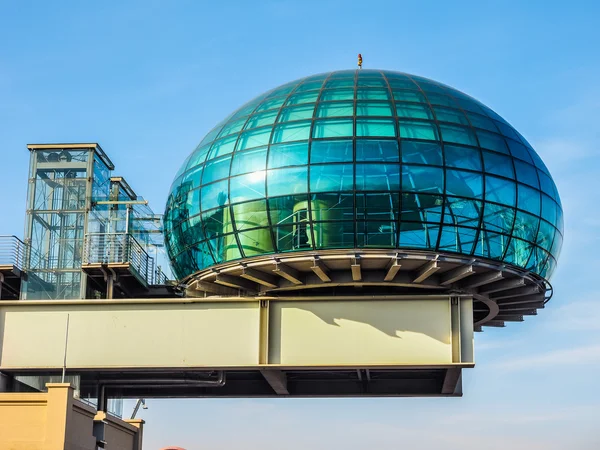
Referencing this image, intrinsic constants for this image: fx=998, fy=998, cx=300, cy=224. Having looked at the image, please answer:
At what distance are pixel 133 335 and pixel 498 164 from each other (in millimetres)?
13647

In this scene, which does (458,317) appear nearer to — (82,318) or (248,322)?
(248,322)

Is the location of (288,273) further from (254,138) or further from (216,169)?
(254,138)

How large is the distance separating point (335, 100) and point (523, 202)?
23.5 ft

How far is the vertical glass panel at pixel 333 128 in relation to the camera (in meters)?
32.3

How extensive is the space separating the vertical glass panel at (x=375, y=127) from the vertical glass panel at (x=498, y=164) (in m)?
3.24

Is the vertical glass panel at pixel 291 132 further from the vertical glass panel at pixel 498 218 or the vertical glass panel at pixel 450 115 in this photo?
the vertical glass panel at pixel 498 218

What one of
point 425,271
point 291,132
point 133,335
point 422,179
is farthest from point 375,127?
point 133,335

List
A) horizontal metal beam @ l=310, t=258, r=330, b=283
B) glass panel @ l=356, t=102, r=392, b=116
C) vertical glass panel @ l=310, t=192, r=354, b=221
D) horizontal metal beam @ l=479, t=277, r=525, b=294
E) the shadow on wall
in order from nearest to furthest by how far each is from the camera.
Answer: vertical glass panel @ l=310, t=192, r=354, b=221 → horizontal metal beam @ l=310, t=258, r=330, b=283 → the shadow on wall → glass panel @ l=356, t=102, r=392, b=116 → horizontal metal beam @ l=479, t=277, r=525, b=294

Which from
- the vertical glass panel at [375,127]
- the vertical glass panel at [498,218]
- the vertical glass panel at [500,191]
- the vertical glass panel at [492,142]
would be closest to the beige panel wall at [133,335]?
the vertical glass panel at [375,127]

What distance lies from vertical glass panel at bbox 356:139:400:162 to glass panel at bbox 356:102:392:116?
1.40m

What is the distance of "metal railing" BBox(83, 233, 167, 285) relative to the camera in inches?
1533

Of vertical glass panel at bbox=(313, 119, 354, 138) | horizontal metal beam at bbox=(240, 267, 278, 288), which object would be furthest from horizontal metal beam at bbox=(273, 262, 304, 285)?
vertical glass panel at bbox=(313, 119, 354, 138)

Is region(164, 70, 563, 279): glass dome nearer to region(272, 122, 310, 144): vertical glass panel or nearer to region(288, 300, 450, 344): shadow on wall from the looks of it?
region(272, 122, 310, 144): vertical glass panel

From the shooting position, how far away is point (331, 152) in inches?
1251
